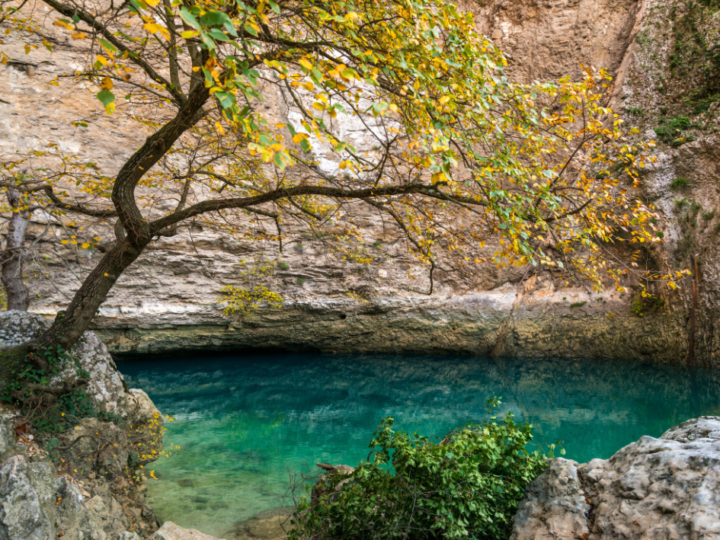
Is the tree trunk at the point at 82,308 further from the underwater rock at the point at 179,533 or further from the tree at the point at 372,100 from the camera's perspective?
the underwater rock at the point at 179,533

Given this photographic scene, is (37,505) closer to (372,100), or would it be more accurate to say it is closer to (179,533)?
(179,533)

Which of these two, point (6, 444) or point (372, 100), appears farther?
point (372, 100)

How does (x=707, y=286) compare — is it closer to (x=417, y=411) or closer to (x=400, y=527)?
(x=417, y=411)

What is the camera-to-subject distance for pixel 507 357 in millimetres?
13570

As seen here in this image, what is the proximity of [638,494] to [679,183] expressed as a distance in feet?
39.8

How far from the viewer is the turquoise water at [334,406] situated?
18.8ft

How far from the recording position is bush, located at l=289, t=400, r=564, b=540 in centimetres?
289

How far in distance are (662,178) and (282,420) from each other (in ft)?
38.8

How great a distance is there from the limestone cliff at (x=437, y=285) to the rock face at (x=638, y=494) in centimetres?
945

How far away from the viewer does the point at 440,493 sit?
115 inches

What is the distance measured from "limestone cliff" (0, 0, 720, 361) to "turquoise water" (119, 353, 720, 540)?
29.7 inches

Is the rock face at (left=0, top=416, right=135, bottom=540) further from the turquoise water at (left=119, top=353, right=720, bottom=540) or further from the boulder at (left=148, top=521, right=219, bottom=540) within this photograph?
the turquoise water at (left=119, top=353, right=720, bottom=540)

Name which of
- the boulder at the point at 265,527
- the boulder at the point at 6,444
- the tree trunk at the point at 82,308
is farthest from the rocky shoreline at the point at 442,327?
the boulder at the point at 6,444

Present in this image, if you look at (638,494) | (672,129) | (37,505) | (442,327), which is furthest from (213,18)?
(672,129)
